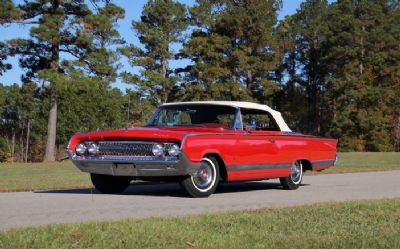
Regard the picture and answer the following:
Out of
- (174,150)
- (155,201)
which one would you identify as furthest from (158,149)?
(155,201)

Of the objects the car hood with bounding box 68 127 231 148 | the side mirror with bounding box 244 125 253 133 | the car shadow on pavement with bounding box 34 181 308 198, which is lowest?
the car shadow on pavement with bounding box 34 181 308 198

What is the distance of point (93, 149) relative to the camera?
35.1 feet

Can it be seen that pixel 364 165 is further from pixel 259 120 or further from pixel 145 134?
pixel 145 134

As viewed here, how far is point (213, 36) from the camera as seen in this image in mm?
58750

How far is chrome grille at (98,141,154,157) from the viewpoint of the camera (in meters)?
10.1

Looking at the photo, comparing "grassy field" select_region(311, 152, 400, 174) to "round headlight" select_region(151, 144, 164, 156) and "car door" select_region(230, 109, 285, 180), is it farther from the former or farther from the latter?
"round headlight" select_region(151, 144, 164, 156)

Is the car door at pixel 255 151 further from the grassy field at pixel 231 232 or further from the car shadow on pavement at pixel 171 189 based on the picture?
the grassy field at pixel 231 232

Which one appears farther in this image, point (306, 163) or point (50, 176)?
point (50, 176)

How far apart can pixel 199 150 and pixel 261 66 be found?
49.6m

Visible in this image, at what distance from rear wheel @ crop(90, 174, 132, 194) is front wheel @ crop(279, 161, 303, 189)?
126 inches

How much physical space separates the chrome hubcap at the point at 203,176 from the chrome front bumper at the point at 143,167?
393 mm

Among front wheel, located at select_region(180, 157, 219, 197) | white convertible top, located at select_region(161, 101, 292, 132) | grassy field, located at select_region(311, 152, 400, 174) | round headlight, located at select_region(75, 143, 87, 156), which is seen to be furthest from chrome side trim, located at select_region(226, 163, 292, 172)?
grassy field, located at select_region(311, 152, 400, 174)

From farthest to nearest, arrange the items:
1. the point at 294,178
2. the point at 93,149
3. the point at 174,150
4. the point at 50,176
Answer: the point at 50,176 < the point at 294,178 < the point at 93,149 < the point at 174,150

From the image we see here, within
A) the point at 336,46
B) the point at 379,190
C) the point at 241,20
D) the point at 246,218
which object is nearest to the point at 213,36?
the point at 241,20
